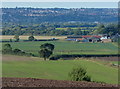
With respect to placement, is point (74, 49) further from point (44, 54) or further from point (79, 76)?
point (79, 76)

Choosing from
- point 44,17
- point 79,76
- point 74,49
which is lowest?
point 74,49

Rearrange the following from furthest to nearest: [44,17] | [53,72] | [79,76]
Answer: [44,17], [53,72], [79,76]

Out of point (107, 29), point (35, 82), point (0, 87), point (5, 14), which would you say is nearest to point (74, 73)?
point (35, 82)

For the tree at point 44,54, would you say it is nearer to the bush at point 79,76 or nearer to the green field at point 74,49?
the green field at point 74,49

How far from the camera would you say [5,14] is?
12375cm

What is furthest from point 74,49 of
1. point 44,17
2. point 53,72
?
point 44,17

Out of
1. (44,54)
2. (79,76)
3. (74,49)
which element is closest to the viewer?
(79,76)

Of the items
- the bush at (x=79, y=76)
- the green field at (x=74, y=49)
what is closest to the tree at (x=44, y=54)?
the green field at (x=74, y=49)

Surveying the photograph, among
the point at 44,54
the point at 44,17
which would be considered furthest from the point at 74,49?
the point at 44,17

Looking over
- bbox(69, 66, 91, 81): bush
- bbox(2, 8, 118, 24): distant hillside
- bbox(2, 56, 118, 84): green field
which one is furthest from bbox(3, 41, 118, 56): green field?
bbox(2, 8, 118, 24): distant hillside

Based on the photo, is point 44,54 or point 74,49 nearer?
point 44,54

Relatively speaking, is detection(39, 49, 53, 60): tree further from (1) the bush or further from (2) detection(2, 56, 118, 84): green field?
(1) the bush

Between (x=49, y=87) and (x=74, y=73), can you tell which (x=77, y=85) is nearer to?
(x=49, y=87)

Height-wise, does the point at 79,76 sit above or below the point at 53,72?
above
